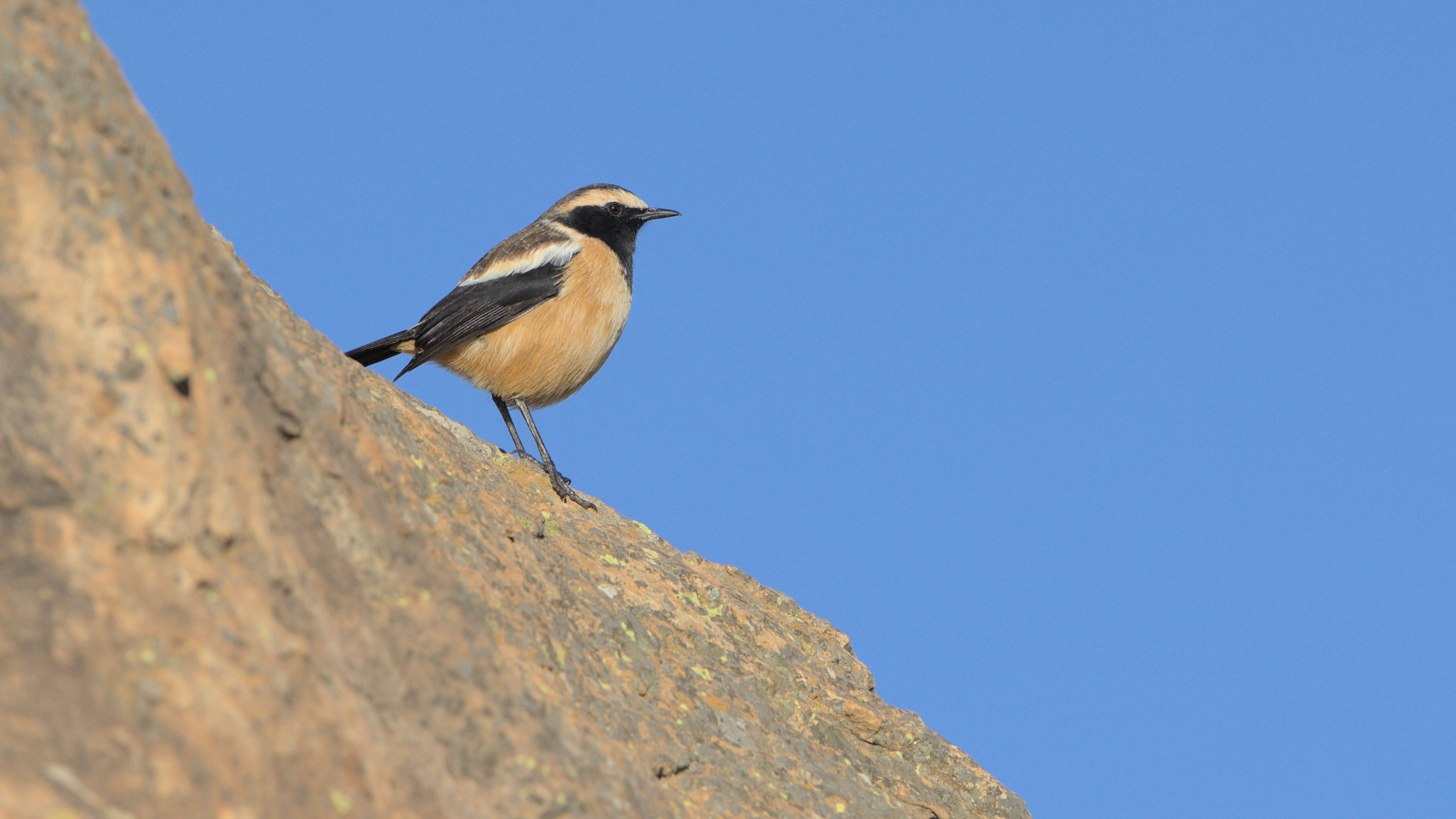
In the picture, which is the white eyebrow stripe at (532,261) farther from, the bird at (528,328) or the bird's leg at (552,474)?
the bird's leg at (552,474)

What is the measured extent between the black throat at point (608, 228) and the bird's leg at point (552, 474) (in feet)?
5.59

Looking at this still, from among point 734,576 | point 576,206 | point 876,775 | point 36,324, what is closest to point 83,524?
point 36,324

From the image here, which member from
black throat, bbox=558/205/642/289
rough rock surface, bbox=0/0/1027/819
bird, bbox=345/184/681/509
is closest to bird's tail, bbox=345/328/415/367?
bird, bbox=345/184/681/509

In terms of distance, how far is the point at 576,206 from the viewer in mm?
11344

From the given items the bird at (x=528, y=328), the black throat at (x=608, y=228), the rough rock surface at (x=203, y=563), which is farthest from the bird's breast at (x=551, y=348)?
the rough rock surface at (x=203, y=563)

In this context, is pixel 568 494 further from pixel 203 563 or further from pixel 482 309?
pixel 203 563

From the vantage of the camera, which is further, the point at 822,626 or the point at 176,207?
the point at 822,626

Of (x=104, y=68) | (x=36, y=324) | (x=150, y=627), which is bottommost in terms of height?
(x=150, y=627)

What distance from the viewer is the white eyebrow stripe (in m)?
10.2

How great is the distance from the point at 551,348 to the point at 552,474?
1444 millimetres

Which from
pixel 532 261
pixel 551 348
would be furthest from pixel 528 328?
pixel 532 261

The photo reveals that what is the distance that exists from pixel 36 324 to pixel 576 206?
834cm

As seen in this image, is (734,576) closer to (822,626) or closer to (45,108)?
(822,626)

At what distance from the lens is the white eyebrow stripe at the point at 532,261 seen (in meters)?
10.2
